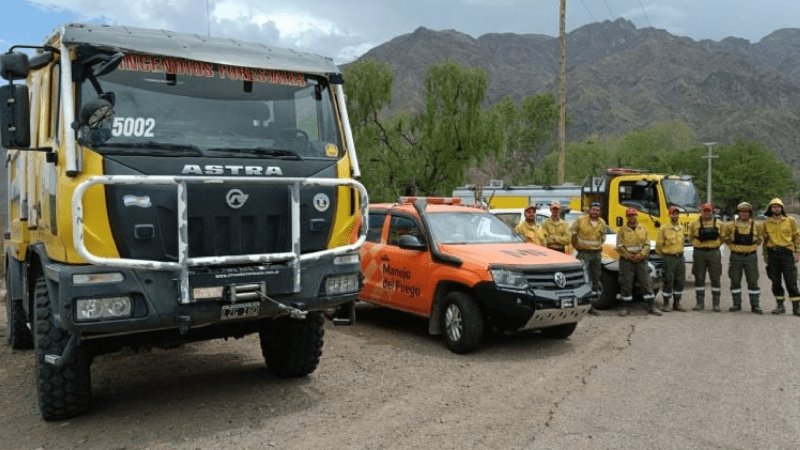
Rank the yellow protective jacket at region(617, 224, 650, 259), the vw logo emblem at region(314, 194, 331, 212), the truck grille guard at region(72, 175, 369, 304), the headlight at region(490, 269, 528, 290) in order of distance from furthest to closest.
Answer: the yellow protective jacket at region(617, 224, 650, 259) < the headlight at region(490, 269, 528, 290) < the vw logo emblem at region(314, 194, 331, 212) < the truck grille guard at region(72, 175, 369, 304)

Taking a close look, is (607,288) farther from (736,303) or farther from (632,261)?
(736,303)

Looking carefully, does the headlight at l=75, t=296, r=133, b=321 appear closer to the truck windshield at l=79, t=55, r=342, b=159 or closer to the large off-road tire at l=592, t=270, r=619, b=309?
the truck windshield at l=79, t=55, r=342, b=159

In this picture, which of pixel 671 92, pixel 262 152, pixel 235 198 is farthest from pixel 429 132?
pixel 671 92

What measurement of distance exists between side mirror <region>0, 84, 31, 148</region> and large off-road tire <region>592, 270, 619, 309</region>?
8626 mm

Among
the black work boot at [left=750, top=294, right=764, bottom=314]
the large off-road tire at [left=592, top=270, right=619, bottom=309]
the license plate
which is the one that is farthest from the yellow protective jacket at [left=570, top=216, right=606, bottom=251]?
the license plate

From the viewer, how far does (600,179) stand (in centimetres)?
1669

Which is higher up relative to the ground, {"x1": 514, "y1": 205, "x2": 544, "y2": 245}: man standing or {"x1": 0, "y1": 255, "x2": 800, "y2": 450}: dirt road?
{"x1": 514, "y1": 205, "x2": 544, "y2": 245}: man standing

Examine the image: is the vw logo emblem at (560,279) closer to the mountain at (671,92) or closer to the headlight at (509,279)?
the headlight at (509,279)

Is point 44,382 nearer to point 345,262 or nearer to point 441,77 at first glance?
point 345,262

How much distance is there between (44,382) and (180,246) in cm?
159

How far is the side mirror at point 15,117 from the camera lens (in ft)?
15.1

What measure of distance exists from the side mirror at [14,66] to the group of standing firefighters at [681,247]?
763 cm

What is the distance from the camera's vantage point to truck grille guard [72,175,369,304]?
4.35 m

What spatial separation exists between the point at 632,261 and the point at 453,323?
4.11m
